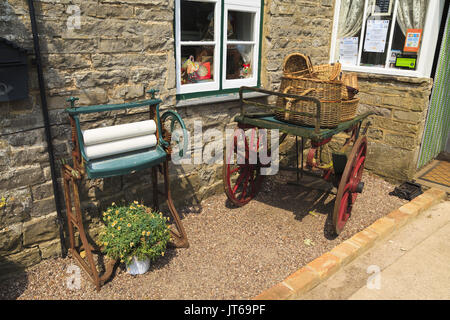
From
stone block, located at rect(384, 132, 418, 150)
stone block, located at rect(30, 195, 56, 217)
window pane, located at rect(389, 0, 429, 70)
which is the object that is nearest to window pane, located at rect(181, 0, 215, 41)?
stone block, located at rect(30, 195, 56, 217)

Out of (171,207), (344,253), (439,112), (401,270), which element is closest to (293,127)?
(344,253)

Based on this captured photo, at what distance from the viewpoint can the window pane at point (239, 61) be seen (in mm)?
4457

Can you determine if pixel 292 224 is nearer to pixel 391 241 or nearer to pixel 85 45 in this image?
pixel 391 241

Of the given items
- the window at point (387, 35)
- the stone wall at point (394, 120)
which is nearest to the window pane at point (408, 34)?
the window at point (387, 35)

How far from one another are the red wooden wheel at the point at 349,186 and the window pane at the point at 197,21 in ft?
6.60

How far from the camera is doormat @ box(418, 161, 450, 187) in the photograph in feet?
17.2

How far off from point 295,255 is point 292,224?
61 cm

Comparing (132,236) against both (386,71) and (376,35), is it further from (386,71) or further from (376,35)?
(376,35)

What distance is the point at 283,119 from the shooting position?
3.85m

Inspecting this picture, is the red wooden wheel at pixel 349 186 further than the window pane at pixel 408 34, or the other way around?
the window pane at pixel 408 34

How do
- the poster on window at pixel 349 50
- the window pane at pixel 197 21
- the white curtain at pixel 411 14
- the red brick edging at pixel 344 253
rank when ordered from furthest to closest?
the poster on window at pixel 349 50 < the white curtain at pixel 411 14 < the window pane at pixel 197 21 < the red brick edging at pixel 344 253

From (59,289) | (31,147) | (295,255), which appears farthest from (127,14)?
(295,255)

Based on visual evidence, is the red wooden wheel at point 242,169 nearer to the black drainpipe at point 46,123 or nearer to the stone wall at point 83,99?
the stone wall at point 83,99

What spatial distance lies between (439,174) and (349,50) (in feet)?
7.38
